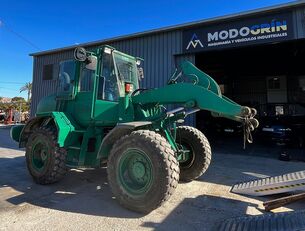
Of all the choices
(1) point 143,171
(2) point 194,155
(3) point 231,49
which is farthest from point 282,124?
(1) point 143,171

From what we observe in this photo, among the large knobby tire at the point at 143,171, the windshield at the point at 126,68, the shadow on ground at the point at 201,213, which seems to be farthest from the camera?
the windshield at the point at 126,68

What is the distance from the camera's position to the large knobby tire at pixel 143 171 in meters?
3.68

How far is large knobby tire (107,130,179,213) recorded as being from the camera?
3678 mm

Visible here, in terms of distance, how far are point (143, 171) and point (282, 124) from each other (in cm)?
983

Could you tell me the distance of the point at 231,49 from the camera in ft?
31.8

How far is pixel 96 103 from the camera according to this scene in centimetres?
512

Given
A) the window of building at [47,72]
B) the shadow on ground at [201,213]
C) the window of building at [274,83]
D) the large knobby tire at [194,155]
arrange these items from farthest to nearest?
the window of building at [274,83]
the window of building at [47,72]
the large knobby tire at [194,155]
the shadow on ground at [201,213]

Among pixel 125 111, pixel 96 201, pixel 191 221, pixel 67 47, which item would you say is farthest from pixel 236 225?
pixel 67 47

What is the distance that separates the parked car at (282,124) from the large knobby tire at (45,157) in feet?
31.1

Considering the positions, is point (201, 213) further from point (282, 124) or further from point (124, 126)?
point (282, 124)

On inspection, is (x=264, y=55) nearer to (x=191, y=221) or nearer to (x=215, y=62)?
(x=215, y=62)

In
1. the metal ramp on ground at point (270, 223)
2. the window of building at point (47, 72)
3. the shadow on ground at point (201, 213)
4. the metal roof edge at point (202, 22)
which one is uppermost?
the metal roof edge at point (202, 22)

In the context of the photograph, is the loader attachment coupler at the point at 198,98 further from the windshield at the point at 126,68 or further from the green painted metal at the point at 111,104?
the windshield at the point at 126,68

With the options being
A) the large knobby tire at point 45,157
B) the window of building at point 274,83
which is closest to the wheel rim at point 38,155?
the large knobby tire at point 45,157
